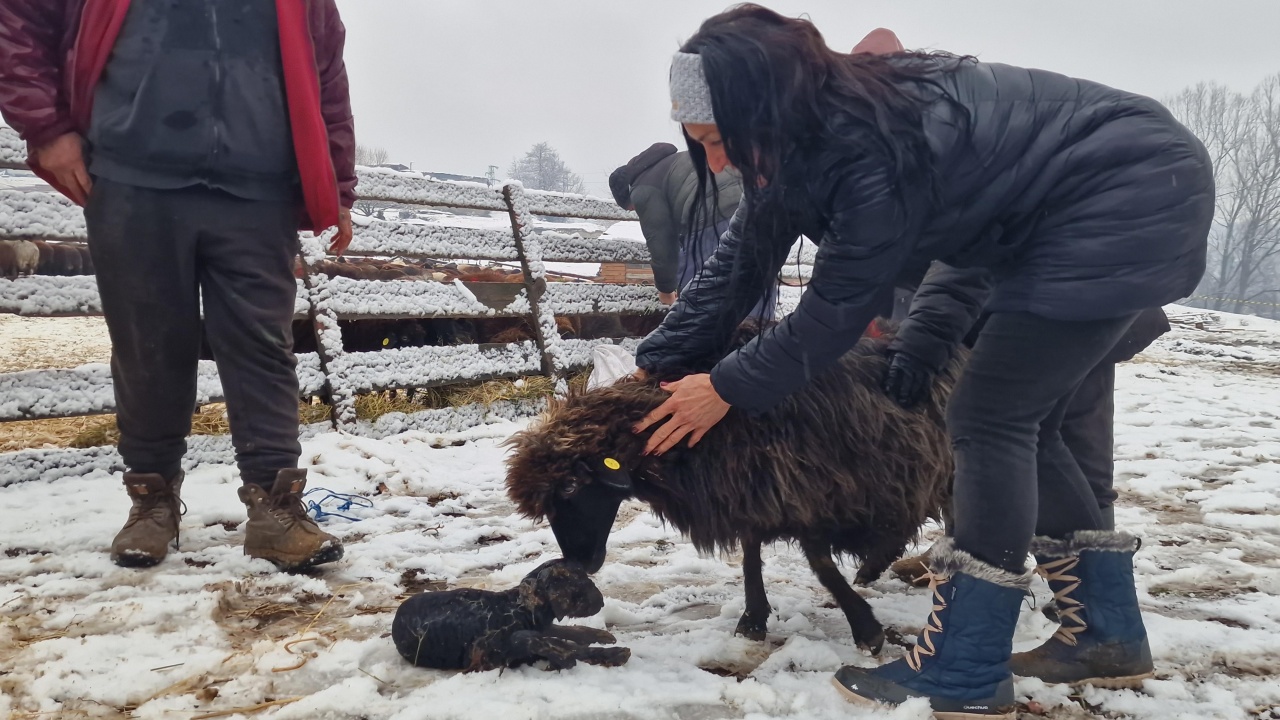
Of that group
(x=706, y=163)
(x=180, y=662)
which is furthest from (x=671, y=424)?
(x=180, y=662)

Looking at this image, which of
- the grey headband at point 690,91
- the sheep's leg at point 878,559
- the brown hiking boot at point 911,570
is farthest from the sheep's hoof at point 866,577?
the grey headband at point 690,91

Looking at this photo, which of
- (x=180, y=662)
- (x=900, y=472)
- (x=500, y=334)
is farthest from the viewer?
(x=500, y=334)

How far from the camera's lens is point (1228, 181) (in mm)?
39062

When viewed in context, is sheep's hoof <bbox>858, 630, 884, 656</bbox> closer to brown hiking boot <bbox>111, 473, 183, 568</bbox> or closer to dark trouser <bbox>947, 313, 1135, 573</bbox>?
dark trouser <bbox>947, 313, 1135, 573</bbox>

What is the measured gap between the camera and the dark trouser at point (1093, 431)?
87.2 inches

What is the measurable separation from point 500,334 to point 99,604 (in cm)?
385

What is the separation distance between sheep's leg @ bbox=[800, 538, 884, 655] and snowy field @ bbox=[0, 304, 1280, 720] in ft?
0.18

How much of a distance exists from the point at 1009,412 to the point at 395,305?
383 cm

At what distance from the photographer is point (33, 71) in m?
2.46

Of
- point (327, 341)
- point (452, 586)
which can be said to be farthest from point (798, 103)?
point (327, 341)

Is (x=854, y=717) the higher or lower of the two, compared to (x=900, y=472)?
lower

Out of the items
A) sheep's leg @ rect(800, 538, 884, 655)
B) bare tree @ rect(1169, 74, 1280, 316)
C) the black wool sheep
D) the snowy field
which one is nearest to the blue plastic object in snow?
the snowy field

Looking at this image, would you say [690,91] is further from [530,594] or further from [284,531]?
[284,531]

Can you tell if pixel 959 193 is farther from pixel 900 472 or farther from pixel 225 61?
pixel 225 61
